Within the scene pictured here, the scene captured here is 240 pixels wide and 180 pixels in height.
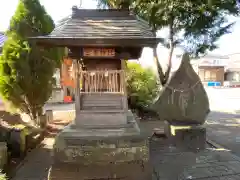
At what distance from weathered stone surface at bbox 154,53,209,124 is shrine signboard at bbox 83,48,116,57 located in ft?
11.9

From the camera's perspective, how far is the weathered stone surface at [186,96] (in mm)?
8648

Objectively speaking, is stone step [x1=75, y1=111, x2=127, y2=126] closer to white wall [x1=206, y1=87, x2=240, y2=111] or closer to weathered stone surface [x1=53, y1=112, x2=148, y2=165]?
weathered stone surface [x1=53, y1=112, x2=148, y2=165]

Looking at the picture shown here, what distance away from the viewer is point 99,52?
575cm

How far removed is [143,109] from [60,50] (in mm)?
6877

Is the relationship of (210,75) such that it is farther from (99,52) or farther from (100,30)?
(100,30)

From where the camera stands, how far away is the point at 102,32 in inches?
217

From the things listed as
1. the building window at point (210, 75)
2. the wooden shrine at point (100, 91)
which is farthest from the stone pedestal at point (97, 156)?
the building window at point (210, 75)

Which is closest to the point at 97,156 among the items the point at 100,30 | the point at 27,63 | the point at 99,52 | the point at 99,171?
the point at 99,171

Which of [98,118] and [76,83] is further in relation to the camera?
[98,118]

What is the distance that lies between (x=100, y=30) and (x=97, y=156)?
298cm

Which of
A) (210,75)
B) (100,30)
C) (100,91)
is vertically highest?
(100,30)

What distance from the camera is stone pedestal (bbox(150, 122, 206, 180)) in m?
6.51

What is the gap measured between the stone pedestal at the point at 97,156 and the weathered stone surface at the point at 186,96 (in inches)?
140

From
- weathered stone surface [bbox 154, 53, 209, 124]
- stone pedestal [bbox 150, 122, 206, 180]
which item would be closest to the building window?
weathered stone surface [bbox 154, 53, 209, 124]
